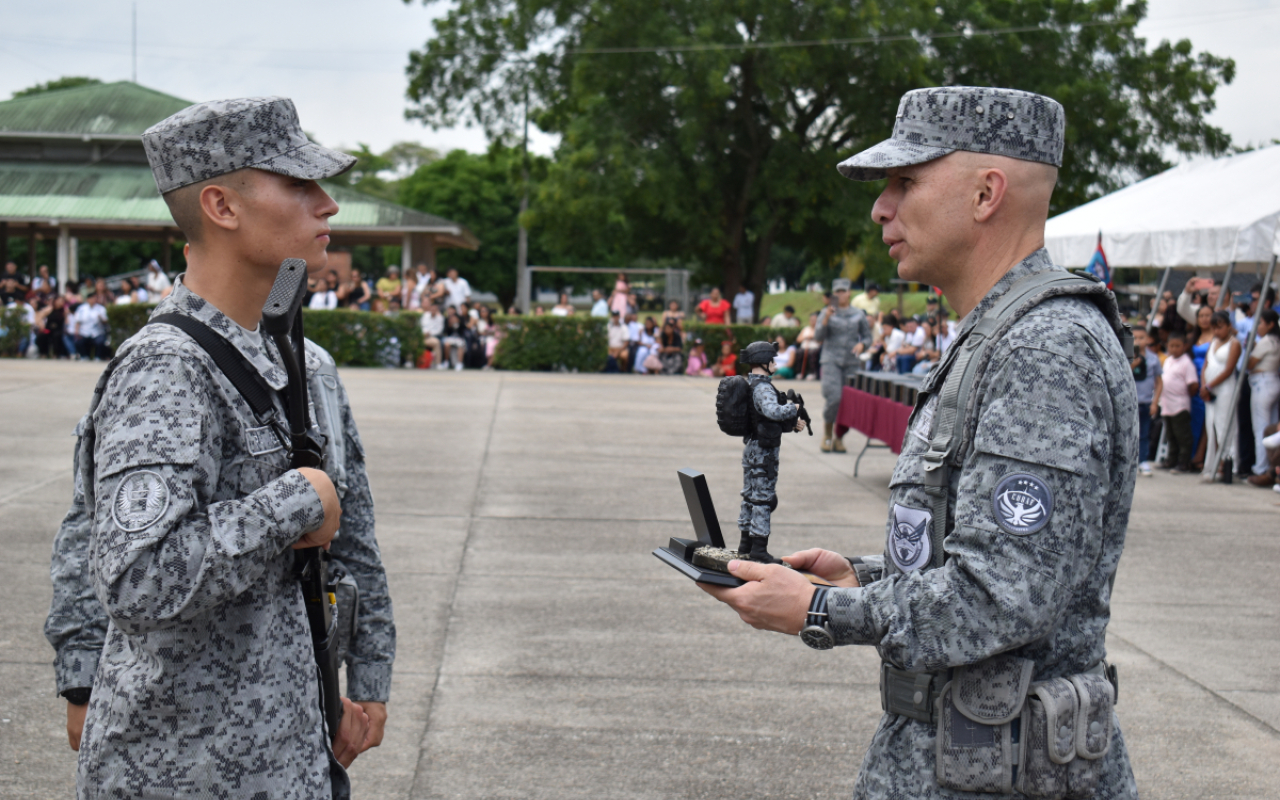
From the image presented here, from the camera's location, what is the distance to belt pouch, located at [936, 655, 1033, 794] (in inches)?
72.3

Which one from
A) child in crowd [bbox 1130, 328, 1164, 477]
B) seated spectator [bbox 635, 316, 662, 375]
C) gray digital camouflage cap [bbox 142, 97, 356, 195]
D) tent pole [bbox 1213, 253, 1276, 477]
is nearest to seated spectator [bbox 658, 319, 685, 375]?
seated spectator [bbox 635, 316, 662, 375]

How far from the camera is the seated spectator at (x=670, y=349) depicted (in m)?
23.7

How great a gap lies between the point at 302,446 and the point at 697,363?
21560 millimetres

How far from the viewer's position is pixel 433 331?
22.9 metres

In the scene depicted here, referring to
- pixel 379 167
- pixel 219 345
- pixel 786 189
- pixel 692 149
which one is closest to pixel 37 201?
pixel 692 149

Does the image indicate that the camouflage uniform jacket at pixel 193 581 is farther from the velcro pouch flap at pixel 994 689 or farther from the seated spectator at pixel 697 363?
the seated spectator at pixel 697 363

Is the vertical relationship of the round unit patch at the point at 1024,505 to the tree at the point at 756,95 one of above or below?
below

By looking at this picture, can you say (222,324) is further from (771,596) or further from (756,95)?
(756,95)

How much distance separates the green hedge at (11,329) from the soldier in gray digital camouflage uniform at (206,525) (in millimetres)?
22976

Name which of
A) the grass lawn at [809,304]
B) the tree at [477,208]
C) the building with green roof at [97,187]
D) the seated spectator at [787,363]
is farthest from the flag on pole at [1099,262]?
the tree at [477,208]

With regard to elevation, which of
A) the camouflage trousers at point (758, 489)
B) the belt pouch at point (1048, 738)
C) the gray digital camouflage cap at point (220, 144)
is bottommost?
the belt pouch at point (1048, 738)

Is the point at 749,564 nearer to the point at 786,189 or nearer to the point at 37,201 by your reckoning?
the point at 786,189

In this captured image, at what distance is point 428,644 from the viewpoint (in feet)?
18.9

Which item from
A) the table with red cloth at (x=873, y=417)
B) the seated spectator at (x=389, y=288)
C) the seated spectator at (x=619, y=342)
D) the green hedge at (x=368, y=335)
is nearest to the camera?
the table with red cloth at (x=873, y=417)
